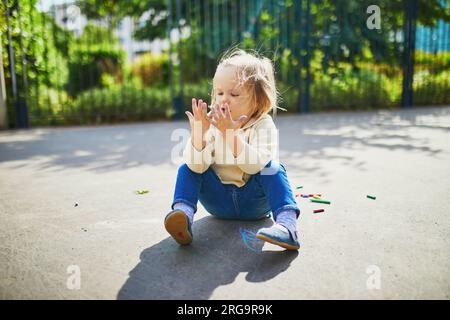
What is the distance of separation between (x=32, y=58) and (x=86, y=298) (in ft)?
20.6

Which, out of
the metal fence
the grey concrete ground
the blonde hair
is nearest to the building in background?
the metal fence

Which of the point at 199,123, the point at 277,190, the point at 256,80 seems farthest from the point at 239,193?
the point at 256,80

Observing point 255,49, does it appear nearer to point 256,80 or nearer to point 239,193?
point 256,80

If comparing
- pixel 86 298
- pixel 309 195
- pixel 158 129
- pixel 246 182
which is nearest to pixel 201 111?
pixel 246 182

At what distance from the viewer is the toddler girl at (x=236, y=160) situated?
5.88 ft

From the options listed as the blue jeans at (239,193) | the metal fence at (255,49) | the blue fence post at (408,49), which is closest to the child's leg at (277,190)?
the blue jeans at (239,193)

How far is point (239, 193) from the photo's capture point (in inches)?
78.7

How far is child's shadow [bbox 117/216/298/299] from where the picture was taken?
1.46 m

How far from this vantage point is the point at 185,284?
1.50m

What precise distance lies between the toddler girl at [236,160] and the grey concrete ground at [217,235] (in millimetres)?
135

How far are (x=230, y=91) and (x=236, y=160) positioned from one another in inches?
14.1

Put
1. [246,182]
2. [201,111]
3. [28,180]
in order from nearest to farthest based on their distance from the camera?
[201,111]
[246,182]
[28,180]

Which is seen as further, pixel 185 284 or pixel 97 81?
pixel 97 81
